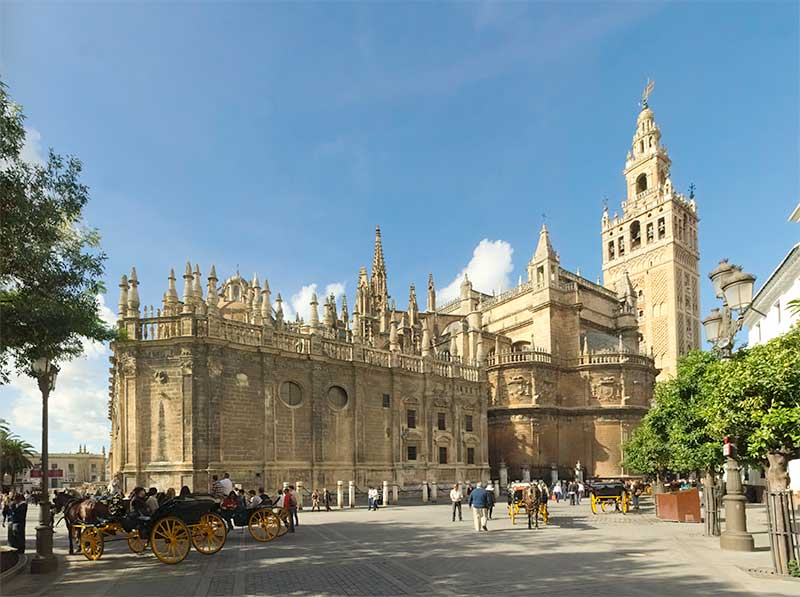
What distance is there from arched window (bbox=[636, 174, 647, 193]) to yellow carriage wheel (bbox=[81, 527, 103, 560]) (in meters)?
71.0

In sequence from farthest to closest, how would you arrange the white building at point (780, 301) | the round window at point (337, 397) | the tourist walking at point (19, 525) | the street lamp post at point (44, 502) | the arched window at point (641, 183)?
the arched window at point (641, 183)
the round window at point (337, 397)
the white building at point (780, 301)
the tourist walking at point (19, 525)
the street lamp post at point (44, 502)

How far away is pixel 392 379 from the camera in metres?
36.5

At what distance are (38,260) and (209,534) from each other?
21.2 feet

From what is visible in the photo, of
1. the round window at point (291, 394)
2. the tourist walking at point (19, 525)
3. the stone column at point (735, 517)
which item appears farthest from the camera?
the round window at point (291, 394)

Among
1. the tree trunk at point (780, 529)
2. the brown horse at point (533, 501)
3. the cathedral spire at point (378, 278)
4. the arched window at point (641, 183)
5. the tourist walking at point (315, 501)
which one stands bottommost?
the tourist walking at point (315, 501)

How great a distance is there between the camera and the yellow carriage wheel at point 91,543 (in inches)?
535

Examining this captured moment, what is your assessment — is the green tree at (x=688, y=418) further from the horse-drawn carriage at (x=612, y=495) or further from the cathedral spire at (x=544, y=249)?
the cathedral spire at (x=544, y=249)

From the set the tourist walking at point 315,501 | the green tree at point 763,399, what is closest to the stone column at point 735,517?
the green tree at point 763,399

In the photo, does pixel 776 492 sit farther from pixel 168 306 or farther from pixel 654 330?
pixel 654 330

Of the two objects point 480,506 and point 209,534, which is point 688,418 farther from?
point 209,534

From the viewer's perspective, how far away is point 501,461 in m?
46.8

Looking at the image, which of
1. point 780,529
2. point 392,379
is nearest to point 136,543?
point 780,529

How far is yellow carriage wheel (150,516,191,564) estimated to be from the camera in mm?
12781

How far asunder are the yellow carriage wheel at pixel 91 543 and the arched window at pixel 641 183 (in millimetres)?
71037
